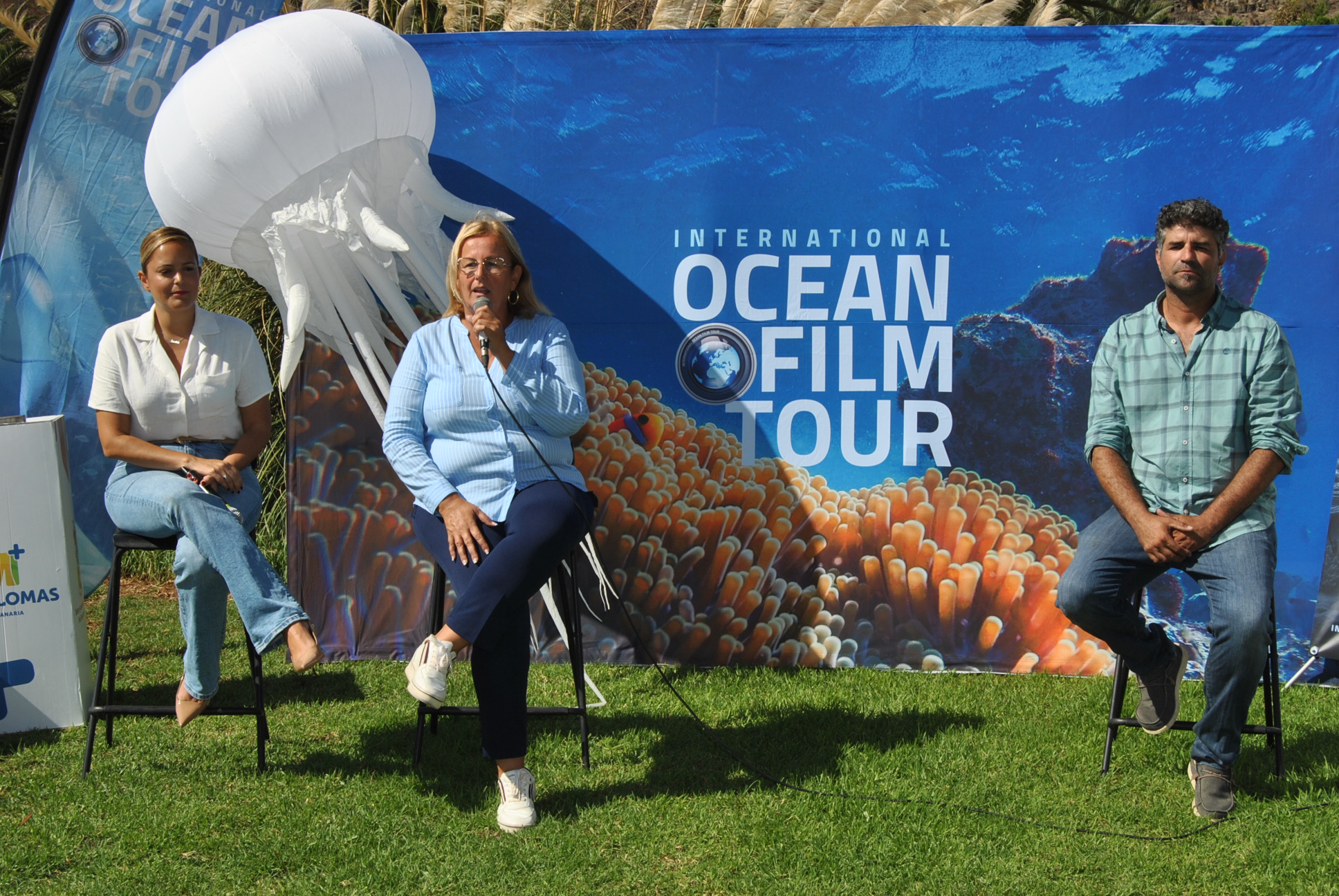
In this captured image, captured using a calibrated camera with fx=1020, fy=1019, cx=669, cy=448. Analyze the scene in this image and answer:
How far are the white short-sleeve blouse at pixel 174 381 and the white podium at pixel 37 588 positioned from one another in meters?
0.37

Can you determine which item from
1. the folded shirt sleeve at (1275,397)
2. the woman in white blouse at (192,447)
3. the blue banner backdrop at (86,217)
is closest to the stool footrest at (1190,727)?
the folded shirt sleeve at (1275,397)

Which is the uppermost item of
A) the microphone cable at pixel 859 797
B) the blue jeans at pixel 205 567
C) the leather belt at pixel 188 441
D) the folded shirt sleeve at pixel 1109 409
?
the folded shirt sleeve at pixel 1109 409

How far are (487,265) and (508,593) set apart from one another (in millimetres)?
947

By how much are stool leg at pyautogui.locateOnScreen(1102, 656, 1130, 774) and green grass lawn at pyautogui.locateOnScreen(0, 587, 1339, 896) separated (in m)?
0.06

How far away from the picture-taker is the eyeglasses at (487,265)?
2.93 metres

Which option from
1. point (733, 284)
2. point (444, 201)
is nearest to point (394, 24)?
point (444, 201)

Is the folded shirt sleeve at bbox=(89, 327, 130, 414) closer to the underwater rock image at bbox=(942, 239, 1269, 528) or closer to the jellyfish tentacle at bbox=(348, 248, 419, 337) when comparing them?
the jellyfish tentacle at bbox=(348, 248, 419, 337)

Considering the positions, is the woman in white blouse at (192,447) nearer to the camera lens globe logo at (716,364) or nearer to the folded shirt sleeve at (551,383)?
the folded shirt sleeve at (551,383)

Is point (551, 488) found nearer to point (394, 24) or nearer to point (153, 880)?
point (153, 880)

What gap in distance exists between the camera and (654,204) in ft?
12.5

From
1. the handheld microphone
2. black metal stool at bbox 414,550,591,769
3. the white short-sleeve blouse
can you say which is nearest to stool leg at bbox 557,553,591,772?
black metal stool at bbox 414,550,591,769

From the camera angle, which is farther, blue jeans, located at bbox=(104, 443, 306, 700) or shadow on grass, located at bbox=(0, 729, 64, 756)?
shadow on grass, located at bbox=(0, 729, 64, 756)

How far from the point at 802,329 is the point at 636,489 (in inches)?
34.1

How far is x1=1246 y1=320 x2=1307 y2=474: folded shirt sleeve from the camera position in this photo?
279 centimetres
